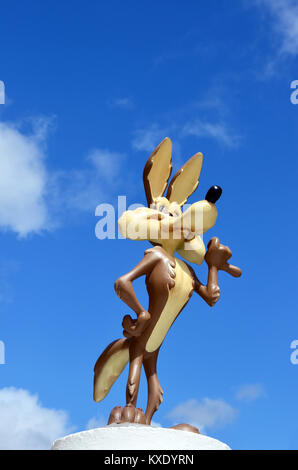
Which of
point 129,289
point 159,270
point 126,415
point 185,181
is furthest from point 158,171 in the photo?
point 126,415

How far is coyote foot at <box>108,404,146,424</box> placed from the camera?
3.83m

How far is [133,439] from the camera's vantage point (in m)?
3.51

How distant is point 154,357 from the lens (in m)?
4.34

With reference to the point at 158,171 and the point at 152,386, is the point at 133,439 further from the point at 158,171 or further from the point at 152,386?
the point at 158,171

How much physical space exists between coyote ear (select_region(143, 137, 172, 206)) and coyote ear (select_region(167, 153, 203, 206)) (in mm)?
69

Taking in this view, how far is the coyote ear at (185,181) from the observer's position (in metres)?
4.77

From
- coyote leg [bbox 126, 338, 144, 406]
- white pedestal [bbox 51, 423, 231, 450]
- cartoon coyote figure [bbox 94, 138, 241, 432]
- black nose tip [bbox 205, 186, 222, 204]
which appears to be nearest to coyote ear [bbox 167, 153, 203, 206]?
cartoon coyote figure [bbox 94, 138, 241, 432]

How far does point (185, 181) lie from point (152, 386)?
156cm

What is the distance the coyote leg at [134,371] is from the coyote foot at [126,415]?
0.11 meters

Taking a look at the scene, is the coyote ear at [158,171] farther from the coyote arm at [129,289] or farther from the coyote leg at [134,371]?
the coyote leg at [134,371]

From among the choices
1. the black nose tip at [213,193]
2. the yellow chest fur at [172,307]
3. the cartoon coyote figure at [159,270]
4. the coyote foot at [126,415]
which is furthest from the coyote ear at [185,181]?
the coyote foot at [126,415]

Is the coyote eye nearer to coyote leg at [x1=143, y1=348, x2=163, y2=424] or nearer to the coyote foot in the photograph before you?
coyote leg at [x1=143, y1=348, x2=163, y2=424]
